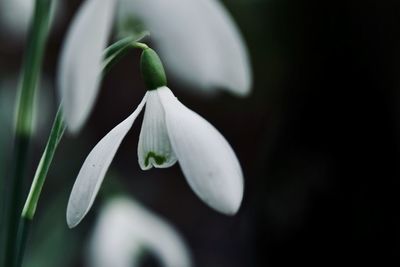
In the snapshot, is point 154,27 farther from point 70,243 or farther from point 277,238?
point 277,238

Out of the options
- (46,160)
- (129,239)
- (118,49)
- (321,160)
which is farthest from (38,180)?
(321,160)

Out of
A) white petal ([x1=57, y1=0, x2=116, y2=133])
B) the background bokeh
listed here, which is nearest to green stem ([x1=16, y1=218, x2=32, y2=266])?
white petal ([x1=57, y1=0, x2=116, y2=133])

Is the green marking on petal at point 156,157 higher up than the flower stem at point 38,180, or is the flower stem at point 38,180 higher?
the green marking on petal at point 156,157

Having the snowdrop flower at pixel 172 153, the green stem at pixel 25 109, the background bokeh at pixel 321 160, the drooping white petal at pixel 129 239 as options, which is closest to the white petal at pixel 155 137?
the snowdrop flower at pixel 172 153

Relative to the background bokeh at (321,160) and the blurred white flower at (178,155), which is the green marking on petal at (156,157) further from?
the background bokeh at (321,160)

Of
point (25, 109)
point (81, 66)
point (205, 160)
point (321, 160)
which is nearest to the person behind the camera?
point (81, 66)

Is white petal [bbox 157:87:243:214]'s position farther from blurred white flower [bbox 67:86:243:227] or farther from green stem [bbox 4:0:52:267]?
green stem [bbox 4:0:52:267]

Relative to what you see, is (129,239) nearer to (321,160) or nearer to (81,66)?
(81,66)
